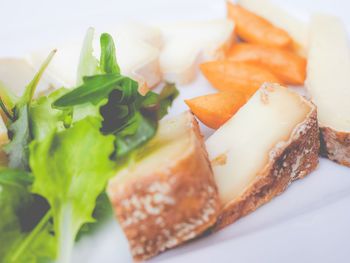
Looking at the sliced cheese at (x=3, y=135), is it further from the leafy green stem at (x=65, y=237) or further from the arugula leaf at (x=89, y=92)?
the leafy green stem at (x=65, y=237)

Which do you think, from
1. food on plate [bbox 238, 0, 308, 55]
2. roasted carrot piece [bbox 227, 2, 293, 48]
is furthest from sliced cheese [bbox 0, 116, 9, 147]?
food on plate [bbox 238, 0, 308, 55]

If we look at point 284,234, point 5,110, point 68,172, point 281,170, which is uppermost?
point 5,110

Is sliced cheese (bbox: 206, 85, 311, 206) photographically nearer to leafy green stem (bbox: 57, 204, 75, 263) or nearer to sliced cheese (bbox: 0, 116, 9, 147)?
leafy green stem (bbox: 57, 204, 75, 263)

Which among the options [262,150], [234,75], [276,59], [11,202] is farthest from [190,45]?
[11,202]

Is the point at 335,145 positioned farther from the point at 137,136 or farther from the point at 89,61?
the point at 89,61

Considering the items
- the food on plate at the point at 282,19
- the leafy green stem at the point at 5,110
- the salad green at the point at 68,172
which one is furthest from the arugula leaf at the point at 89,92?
the food on plate at the point at 282,19

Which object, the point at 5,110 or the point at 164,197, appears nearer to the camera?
the point at 164,197
